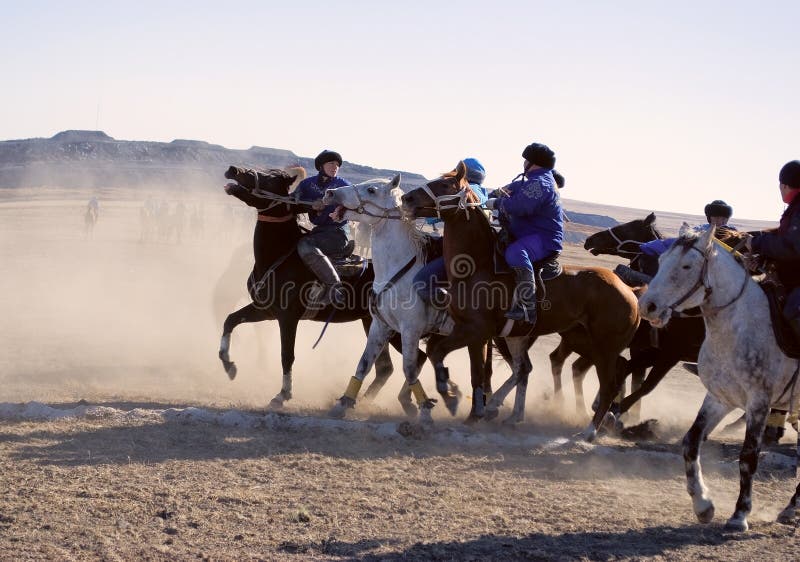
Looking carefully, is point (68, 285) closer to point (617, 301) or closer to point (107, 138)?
point (617, 301)

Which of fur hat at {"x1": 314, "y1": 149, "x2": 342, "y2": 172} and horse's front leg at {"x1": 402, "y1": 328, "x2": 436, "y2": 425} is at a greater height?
fur hat at {"x1": 314, "y1": 149, "x2": 342, "y2": 172}

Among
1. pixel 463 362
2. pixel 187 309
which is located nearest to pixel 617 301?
pixel 463 362

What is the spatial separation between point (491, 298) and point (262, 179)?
10.6 ft

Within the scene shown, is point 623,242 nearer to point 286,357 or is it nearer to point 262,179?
point 286,357

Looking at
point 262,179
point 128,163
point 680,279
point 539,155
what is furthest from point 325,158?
point 128,163

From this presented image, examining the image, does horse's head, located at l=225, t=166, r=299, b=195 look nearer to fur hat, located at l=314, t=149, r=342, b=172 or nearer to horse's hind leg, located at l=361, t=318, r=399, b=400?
fur hat, located at l=314, t=149, r=342, b=172

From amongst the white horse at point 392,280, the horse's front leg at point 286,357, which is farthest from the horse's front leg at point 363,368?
the horse's front leg at point 286,357

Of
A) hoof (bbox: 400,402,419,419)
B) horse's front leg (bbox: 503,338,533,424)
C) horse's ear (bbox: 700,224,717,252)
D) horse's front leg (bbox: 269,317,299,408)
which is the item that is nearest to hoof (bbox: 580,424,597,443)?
horse's front leg (bbox: 503,338,533,424)

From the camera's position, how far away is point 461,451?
948 centimetres

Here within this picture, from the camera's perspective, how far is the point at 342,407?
1070 cm

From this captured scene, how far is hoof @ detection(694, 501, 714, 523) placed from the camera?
7289 mm

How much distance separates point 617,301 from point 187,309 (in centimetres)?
1251

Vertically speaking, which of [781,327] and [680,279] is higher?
[680,279]

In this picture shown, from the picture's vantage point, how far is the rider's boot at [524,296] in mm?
9922
